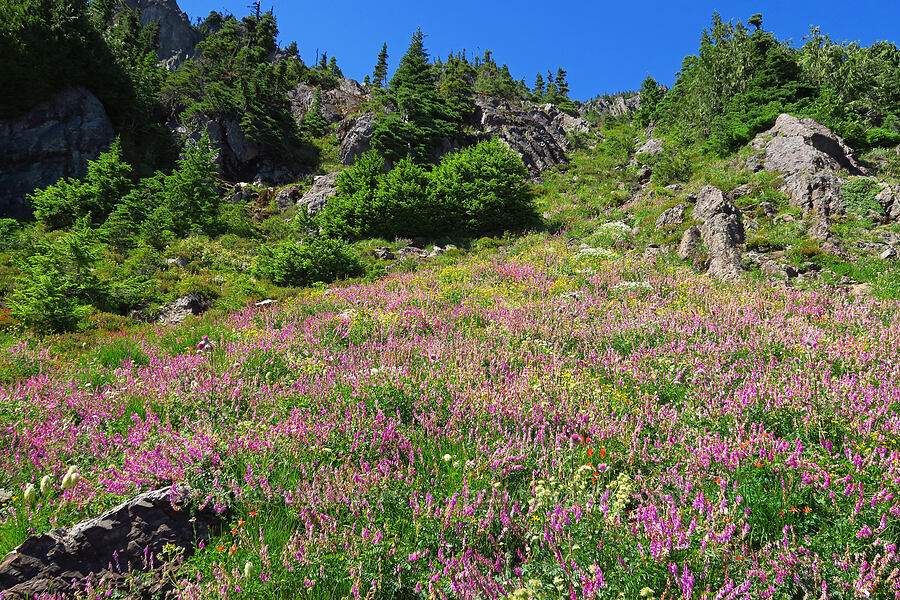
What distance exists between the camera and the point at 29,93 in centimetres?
2580

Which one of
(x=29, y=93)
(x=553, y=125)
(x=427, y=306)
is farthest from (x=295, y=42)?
(x=427, y=306)

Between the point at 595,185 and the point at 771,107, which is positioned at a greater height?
the point at 771,107

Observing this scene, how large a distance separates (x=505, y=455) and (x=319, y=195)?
29.2 m

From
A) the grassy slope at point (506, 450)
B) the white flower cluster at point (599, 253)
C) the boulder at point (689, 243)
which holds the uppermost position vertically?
the boulder at point (689, 243)

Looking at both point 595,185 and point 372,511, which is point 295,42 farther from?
point 372,511

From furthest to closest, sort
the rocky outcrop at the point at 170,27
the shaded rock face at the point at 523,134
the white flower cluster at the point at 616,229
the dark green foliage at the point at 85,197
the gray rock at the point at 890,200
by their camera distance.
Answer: the rocky outcrop at the point at 170,27, the shaded rock face at the point at 523,134, the dark green foliage at the point at 85,197, the white flower cluster at the point at 616,229, the gray rock at the point at 890,200

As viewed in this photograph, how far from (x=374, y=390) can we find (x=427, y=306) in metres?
4.23

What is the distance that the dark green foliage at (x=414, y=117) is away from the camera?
35.2 metres

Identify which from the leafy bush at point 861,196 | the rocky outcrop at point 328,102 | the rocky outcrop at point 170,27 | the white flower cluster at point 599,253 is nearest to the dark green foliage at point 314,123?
the rocky outcrop at point 328,102

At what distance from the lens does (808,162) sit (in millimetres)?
18156

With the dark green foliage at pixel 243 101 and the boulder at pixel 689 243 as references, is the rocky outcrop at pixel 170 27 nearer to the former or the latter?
the dark green foliage at pixel 243 101

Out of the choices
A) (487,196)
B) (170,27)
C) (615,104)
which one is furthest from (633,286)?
(615,104)

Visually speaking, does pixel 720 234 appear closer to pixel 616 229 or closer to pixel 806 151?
pixel 616 229

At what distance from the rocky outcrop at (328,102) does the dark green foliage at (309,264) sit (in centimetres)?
4661
